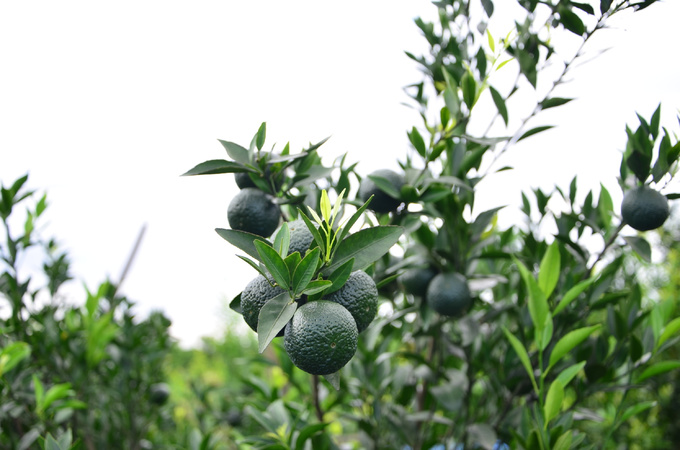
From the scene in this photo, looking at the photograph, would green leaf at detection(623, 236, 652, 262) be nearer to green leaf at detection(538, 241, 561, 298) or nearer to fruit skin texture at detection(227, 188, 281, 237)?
green leaf at detection(538, 241, 561, 298)

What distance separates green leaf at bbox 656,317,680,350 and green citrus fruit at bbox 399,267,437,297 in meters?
0.60

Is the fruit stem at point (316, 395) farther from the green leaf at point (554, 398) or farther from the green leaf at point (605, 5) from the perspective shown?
the green leaf at point (605, 5)

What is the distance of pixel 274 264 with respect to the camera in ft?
2.25

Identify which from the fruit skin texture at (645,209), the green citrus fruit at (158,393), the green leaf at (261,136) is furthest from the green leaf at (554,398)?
the green citrus fruit at (158,393)

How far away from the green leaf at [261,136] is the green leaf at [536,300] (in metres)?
0.59

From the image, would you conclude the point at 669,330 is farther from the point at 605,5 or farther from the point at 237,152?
the point at 237,152

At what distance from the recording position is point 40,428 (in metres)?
1.53

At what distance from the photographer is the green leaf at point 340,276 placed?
71cm

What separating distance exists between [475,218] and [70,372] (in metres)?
1.60

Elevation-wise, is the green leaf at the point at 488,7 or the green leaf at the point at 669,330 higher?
the green leaf at the point at 488,7

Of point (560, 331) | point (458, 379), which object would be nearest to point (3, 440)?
point (458, 379)

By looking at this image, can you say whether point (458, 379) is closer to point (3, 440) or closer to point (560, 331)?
point (560, 331)

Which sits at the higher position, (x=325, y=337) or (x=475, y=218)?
(x=325, y=337)

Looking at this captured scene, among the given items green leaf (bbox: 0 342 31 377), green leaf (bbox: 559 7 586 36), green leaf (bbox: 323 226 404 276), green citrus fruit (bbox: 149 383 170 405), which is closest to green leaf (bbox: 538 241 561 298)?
green leaf (bbox: 323 226 404 276)
